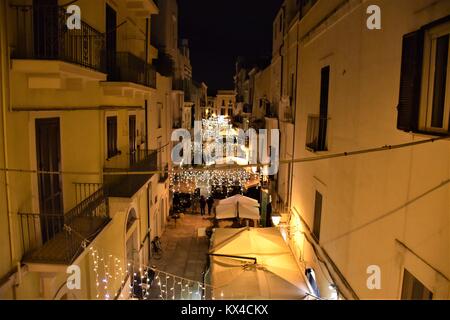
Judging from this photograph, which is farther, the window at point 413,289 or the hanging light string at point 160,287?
the hanging light string at point 160,287

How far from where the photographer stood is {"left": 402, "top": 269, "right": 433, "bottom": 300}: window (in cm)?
486

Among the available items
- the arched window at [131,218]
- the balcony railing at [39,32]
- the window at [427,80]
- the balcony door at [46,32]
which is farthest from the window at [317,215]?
the balcony door at [46,32]

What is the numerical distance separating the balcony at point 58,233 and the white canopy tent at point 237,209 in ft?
32.4

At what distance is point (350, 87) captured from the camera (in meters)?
7.98

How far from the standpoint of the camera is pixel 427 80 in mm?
4809

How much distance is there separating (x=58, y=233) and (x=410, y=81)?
6482 millimetres

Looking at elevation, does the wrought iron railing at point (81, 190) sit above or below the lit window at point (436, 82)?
below

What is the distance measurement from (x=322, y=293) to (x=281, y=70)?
36.3 feet

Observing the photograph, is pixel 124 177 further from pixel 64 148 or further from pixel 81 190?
pixel 64 148

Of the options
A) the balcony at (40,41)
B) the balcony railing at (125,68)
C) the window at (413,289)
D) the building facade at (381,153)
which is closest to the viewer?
the building facade at (381,153)

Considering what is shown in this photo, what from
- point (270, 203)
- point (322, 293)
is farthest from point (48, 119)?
point (270, 203)

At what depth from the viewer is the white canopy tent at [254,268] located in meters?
9.28

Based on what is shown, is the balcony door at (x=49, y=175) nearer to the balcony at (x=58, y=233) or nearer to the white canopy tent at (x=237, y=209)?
the balcony at (x=58, y=233)
